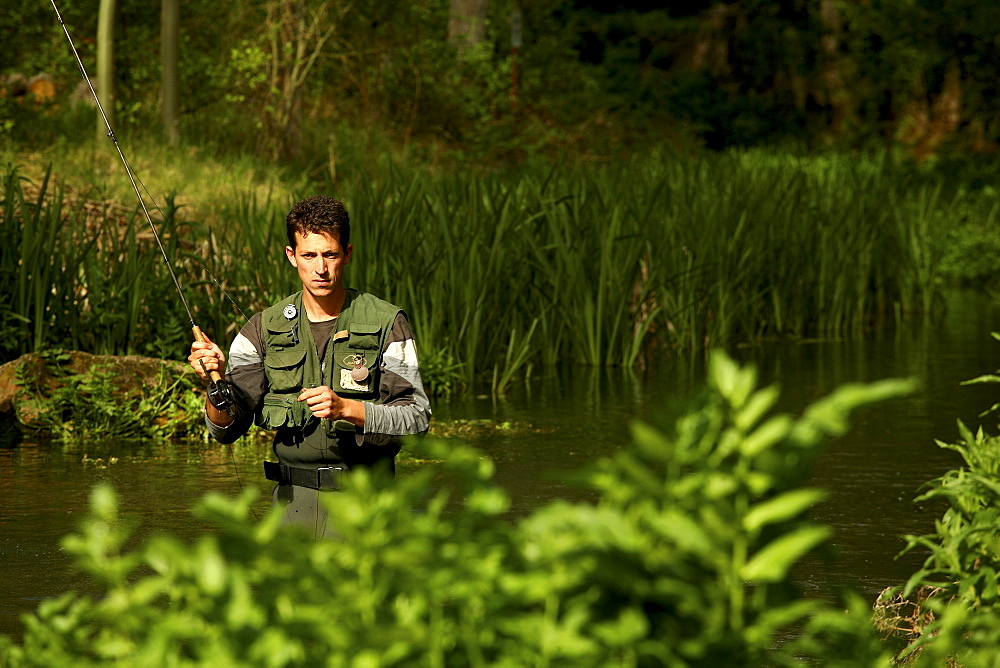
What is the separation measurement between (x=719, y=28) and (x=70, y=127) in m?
17.6

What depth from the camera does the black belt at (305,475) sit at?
4352 mm

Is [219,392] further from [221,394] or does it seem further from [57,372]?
[57,372]

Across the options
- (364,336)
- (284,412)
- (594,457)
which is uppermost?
(364,336)

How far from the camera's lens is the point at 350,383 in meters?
4.34

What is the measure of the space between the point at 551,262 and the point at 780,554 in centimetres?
919

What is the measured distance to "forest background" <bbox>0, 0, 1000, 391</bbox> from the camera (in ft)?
31.7

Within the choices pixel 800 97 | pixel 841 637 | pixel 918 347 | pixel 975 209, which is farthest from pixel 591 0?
pixel 841 637

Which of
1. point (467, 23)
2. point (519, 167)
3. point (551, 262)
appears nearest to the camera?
point (551, 262)

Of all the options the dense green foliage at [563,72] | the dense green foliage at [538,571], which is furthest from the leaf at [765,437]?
the dense green foliage at [563,72]

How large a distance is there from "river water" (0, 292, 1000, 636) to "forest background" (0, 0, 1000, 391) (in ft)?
2.01

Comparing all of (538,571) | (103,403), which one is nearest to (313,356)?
(538,571)

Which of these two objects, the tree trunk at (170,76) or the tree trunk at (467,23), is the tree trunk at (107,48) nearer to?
the tree trunk at (170,76)

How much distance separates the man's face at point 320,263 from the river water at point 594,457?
808 millimetres

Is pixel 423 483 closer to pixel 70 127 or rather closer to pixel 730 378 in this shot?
pixel 730 378
